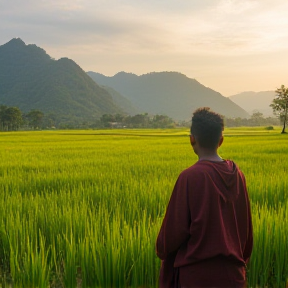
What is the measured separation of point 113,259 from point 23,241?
885 millimetres

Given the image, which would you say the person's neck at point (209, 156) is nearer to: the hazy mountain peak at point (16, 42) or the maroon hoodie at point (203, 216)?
the maroon hoodie at point (203, 216)

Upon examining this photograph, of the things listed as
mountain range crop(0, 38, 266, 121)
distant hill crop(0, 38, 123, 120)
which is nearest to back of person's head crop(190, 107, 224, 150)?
mountain range crop(0, 38, 266, 121)

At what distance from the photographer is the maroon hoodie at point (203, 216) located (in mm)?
1468

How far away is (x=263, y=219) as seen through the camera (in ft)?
8.92

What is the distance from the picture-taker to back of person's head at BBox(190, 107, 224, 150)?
1.53 metres

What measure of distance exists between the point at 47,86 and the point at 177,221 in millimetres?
123783

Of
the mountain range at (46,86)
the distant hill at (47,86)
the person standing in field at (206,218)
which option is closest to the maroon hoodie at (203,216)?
the person standing in field at (206,218)

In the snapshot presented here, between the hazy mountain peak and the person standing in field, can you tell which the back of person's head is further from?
the hazy mountain peak

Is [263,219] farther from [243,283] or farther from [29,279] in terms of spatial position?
[29,279]

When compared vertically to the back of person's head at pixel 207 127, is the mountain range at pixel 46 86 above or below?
above

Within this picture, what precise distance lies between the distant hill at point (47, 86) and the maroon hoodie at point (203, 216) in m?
98.1

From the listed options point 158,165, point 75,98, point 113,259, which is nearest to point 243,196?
point 113,259

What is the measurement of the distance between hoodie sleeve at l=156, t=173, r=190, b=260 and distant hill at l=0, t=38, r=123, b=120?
98059mm

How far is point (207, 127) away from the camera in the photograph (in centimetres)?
153
